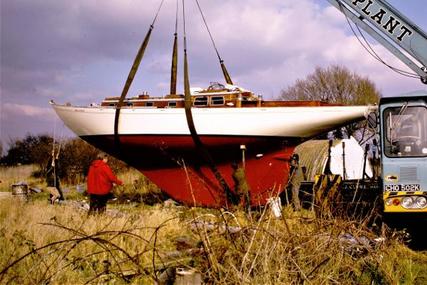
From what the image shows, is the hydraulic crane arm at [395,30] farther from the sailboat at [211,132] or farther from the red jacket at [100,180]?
the red jacket at [100,180]

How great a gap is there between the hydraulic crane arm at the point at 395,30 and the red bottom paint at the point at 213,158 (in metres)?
4.40

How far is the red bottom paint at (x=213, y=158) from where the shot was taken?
12.6 metres

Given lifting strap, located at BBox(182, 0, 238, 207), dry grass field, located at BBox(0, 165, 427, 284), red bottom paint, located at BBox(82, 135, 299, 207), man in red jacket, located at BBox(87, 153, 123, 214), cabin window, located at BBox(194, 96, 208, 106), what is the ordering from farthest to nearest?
cabin window, located at BBox(194, 96, 208, 106)
red bottom paint, located at BBox(82, 135, 299, 207)
lifting strap, located at BBox(182, 0, 238, 207)
man in red jacket, located at BBox(87, 153, 123, 214)
dry grass field, located at BBox(0, 165, 427, 284)

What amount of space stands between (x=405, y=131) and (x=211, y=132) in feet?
19.5

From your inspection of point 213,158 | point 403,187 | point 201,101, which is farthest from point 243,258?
point 201,101

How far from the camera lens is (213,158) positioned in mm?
13070

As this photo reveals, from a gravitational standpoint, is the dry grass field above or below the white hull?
below

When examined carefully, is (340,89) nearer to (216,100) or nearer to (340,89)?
(340,89)

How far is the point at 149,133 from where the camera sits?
12.9m

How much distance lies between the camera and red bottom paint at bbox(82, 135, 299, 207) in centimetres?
1262

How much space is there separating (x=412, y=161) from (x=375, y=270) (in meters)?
3.03

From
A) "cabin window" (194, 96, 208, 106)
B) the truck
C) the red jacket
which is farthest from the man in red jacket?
the truck

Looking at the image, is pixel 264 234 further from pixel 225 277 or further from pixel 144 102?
pixel 144 102

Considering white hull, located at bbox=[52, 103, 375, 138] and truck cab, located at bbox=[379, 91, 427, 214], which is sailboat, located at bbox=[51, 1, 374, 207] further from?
truck cab, located at bbox=[379, 91, 427, 214]
